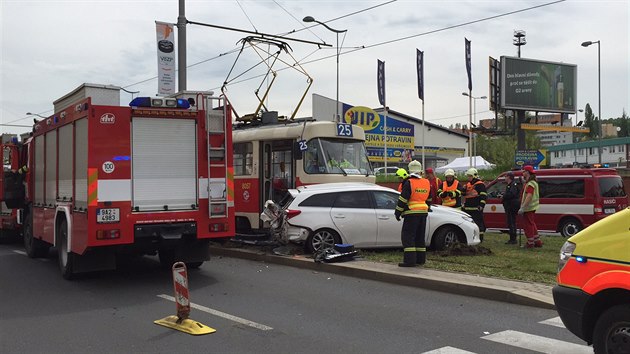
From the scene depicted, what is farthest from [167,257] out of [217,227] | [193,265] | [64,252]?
[217,227]

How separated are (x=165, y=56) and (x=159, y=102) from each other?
822 cm

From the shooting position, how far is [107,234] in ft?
27.2

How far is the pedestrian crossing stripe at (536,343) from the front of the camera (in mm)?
5332

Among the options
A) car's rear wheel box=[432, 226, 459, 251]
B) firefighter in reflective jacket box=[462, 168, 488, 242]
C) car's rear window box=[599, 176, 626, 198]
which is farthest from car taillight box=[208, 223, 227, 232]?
car's rear window box=[599, 176, 626, 198]

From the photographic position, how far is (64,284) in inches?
356

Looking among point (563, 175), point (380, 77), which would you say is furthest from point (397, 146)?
point (563, 175)

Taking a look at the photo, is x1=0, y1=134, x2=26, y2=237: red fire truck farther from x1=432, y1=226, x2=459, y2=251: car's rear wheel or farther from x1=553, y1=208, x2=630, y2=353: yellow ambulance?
x1=553, y1=208, x2=630, y2=353: yellow ambulance

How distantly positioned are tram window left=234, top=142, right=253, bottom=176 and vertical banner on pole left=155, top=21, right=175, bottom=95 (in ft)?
11.1

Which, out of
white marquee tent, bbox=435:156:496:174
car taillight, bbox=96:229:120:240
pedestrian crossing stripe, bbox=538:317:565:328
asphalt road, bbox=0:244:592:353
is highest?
white marquee tent, bbox=435:156:496:174

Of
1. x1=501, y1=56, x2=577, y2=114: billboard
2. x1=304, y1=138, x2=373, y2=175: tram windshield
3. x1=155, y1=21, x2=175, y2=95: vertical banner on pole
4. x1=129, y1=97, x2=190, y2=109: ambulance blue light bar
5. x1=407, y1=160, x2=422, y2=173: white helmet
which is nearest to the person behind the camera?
x1=129, y1=97, x2=190, y2=109: ambulance blue light bar

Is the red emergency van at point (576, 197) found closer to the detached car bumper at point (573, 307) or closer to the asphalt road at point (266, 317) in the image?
the asphalt road at point (266, 317)

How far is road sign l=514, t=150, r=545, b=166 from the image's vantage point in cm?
2749

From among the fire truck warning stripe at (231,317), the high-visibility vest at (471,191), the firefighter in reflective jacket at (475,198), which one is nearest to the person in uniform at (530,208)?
the firefighter in reflective jacket at (475,198)

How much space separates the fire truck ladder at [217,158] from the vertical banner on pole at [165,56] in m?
7.67
